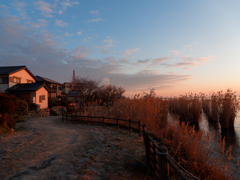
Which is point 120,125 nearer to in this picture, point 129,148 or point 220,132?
point 129,148

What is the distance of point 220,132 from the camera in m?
11.9

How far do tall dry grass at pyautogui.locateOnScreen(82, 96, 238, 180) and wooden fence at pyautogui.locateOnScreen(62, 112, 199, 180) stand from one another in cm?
55

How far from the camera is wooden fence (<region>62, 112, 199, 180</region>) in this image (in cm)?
305

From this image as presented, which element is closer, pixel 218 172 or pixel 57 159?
pixel 218 172

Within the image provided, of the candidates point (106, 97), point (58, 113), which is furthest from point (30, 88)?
point (106, 97)

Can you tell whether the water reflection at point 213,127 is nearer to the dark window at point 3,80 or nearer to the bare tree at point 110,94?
the bare tree at point 110,94

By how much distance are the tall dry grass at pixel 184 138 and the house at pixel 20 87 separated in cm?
1524

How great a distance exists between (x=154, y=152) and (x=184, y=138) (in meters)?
2.72

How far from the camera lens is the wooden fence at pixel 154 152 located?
3055 mm

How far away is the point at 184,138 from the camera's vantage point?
6.48 m

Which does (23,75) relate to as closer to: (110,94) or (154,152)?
(110,94)

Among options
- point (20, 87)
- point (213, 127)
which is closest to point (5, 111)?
point (213, 127)

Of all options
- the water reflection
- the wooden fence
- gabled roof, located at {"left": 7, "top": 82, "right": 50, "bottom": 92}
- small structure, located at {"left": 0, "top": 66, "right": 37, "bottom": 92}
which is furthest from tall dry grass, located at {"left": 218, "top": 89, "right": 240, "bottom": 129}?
small structure, located at {"left": 0, "top": 66, "right": 37, "bottom": 92}

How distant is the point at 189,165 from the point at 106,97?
21202mm
